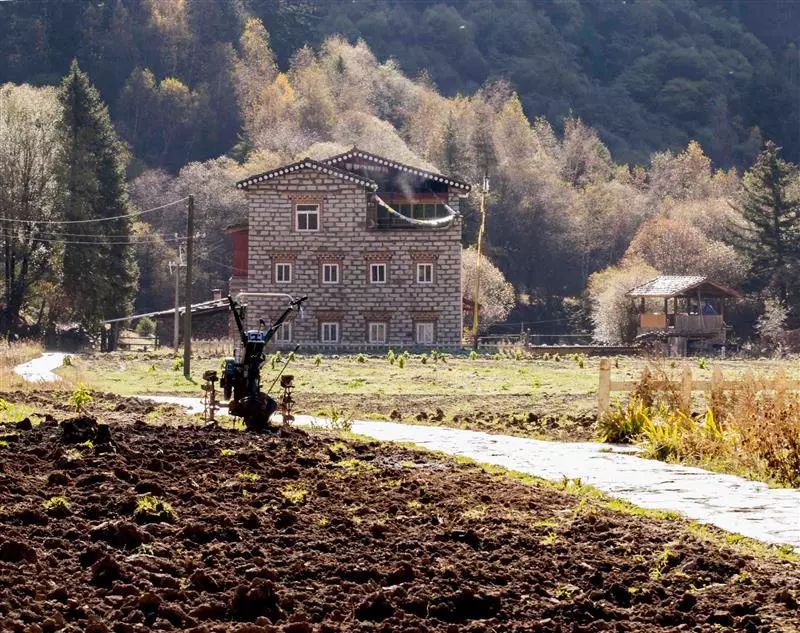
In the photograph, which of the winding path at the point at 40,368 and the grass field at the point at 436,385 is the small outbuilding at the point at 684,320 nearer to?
the grass field at the point at 436,385

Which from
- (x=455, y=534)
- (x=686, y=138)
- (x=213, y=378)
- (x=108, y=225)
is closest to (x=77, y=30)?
(x=686, y=138)

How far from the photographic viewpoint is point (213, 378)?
22516mm

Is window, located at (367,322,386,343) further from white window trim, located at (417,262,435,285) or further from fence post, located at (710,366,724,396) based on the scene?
fence post, located at (710,366,724,396)

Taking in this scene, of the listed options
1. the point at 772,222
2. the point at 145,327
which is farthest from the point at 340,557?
the point at 772,222

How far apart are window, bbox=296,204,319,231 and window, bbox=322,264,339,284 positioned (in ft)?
5.72

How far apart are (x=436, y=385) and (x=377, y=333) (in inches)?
1147

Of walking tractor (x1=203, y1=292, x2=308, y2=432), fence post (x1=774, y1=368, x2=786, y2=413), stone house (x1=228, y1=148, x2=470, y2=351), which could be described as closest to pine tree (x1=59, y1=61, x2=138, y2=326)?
stone house (x1=228, y1=148, x2=470, y2=351)

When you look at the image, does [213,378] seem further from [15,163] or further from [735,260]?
[735,260]

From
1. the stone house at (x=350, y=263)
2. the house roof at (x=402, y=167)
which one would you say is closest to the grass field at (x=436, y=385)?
the stone house at (x=350, y=263)

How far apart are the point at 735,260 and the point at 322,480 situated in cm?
7607

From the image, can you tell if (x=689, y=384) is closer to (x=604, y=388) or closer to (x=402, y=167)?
(x=604, y=388)

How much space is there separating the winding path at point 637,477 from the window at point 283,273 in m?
40.6

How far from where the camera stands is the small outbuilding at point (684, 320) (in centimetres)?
6912

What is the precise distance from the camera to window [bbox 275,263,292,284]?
65250 millimetres
